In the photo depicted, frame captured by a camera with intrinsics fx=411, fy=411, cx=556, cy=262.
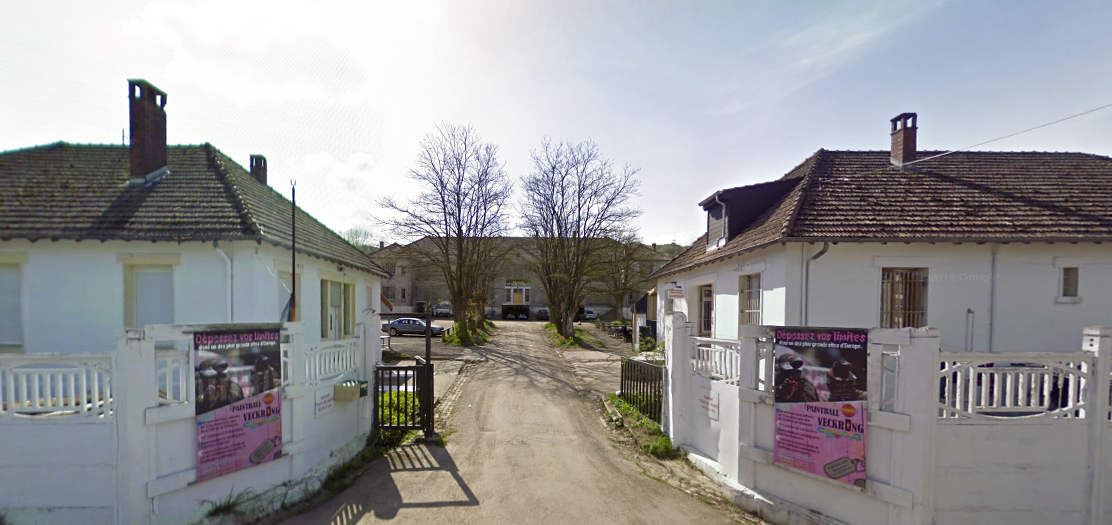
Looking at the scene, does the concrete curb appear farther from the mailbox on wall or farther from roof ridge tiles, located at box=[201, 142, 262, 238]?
roof ridge tiles, located at box=[201, 142, 262, 238]

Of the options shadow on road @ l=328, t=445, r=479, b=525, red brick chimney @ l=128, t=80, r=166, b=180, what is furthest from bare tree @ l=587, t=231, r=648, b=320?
red brick chimney @ l=128, t=80, r=166, b=180

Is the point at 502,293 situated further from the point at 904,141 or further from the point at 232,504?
the point at 232,504

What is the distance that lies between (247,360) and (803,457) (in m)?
6.86

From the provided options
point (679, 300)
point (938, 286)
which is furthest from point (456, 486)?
point (679, 300)

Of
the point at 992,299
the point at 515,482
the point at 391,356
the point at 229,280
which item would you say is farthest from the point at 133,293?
the point at 992,299

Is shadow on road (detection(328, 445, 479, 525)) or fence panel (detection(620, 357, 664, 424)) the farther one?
fence panel (detection(620, 357, 664, 424))

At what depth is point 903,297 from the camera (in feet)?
29.2

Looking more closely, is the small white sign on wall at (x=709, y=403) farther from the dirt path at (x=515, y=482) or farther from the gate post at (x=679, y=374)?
the dirt path at (x=515, y=482)

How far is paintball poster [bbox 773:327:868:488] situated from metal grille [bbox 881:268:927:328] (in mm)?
5409

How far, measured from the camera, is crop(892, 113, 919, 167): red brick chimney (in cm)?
1120

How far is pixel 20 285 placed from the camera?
282 inches

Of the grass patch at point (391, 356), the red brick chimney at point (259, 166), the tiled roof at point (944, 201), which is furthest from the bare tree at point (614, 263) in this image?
the red brick chimney at point (259, 166)

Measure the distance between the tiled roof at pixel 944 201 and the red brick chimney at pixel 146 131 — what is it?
1298 cm

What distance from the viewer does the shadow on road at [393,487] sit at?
5.41 m
